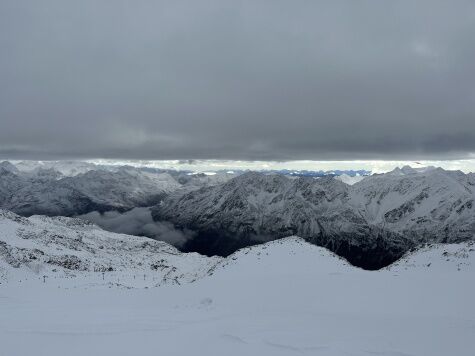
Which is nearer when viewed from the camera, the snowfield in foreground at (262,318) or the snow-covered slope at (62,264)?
the snowfield in foreground at (262,318)

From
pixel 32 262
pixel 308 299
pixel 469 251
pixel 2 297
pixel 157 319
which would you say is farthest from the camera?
pixel 32 262

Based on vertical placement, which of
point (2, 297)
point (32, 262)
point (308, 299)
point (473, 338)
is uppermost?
point (473, 338)

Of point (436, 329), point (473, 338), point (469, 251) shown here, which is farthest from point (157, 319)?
point (469, 251)

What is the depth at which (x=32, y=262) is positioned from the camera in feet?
271

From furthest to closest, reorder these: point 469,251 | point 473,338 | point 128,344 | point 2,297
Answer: point 469,251, point 2,297, point 473,338, point 128,344

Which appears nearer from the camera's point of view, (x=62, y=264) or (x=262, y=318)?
(x=262, y=318)

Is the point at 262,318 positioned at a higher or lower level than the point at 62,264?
higher

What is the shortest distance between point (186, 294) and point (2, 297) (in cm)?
1150

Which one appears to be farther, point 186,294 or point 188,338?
point 186,294

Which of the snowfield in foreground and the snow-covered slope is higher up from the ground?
the snowfield in foreground

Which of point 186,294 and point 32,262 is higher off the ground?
point 186,294

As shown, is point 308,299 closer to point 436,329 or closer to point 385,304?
point 385,304

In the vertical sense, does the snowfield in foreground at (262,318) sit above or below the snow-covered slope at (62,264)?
above

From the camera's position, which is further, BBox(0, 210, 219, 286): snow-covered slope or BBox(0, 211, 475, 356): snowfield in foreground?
BBox(0, 210, 219, 286): snow-covered slope
